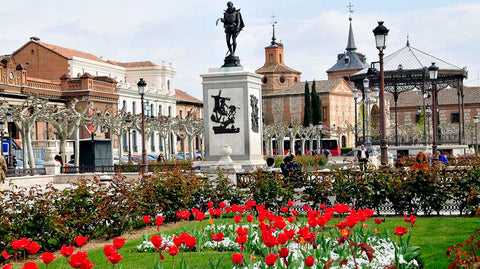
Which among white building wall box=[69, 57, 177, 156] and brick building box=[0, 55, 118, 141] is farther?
white building wall box=[69, 57, 177, 156]

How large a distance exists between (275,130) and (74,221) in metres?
57.6

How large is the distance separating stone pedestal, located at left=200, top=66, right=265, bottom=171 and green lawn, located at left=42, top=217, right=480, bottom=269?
7.06 meters

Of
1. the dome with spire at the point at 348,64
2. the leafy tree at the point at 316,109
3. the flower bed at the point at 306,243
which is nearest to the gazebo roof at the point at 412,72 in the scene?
the flower bed at the point at 306,243

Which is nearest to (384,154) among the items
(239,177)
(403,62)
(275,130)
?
(239,177)

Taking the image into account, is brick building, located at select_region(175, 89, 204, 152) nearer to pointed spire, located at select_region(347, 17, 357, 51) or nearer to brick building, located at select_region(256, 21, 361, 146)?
brick building, located at select_region(256, 21, 361, 146)

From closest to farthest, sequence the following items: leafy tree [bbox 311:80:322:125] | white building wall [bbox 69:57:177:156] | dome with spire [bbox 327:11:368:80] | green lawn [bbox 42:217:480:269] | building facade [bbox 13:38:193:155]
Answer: green lawn [bbox 42:217:480:269] < building facade [bbox 13:38:193:155] < white building wall [bbox 69:57:177:156] < leafy tree [bbox 311:80:322:125] < dome with spire [bbox 327:11:368:80]

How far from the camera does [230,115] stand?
19.2 metres

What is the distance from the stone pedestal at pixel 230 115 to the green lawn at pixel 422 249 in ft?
23.2

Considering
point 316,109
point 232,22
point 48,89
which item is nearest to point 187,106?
point 316,109

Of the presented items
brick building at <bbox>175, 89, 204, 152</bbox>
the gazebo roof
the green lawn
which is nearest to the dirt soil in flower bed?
the green lawn

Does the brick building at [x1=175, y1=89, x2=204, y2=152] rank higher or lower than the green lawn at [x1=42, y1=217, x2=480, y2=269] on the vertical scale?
higher

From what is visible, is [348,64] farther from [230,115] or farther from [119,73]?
[230,115]

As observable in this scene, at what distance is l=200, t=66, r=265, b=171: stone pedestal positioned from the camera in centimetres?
1914

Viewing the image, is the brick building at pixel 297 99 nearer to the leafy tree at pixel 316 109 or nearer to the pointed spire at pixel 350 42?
the leafy tree at pixel 316 109
